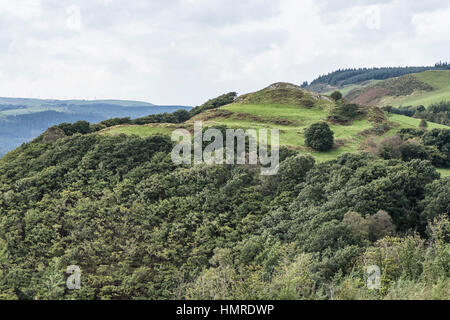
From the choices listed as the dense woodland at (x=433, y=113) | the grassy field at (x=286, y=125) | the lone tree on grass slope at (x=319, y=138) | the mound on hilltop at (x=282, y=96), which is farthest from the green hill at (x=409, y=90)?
the lone tree on grass slope at (x=319, y=138)

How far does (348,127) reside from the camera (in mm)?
53188

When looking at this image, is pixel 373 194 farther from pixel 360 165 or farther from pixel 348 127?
pixel 348 127

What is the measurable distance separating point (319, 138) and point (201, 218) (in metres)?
16.3

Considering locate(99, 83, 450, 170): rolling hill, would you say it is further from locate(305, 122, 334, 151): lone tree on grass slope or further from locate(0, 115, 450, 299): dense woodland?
locate(0, 115, 450, 299): dense woodland

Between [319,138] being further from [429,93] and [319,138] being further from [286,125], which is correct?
[429,93]

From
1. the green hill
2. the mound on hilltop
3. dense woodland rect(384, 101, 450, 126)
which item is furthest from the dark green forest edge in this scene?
the green hill

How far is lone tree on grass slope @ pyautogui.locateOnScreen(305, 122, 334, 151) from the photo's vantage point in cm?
4381

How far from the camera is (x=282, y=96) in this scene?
68000mm

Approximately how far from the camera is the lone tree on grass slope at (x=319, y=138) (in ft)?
144

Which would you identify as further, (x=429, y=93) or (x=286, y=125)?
(x=429, y=93)

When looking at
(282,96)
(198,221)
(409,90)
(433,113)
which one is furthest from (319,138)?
(409,90)

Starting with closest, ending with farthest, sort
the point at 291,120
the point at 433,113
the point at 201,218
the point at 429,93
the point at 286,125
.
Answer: the point at 201,218, the point at 286,125, the point at 291,120, the point at 433,113, the point at 429,93

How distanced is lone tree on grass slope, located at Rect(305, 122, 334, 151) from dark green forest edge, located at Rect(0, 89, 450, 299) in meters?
0.48
